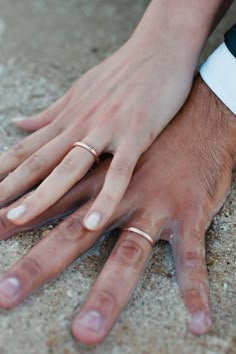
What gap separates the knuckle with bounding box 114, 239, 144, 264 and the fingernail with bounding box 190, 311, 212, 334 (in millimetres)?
151

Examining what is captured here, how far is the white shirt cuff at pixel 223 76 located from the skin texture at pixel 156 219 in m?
0.02

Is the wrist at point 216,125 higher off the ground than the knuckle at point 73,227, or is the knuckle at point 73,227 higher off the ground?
the wrist at point 216,125

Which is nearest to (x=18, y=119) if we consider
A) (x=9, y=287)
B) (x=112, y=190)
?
(x=112, y=190)

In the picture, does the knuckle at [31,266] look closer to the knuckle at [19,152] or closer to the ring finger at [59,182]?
the ring finger at [59,182]

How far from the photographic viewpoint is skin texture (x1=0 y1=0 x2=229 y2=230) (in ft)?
3.84

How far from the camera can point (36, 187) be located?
4.23 feet

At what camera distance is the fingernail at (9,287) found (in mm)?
1034

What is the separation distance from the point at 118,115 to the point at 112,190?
20cm

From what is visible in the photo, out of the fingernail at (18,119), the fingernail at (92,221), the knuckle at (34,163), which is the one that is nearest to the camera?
the fingernail at (92,221)

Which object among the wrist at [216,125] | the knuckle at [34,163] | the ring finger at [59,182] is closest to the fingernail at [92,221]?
the ring finger at [59,182]

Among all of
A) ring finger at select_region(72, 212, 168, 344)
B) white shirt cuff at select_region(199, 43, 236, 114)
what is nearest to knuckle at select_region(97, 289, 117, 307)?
ring finger at select_region(72, 212, 168, 344)

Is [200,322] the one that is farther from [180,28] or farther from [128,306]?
[180,28]

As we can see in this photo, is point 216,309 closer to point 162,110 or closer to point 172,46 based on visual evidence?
point 162,110

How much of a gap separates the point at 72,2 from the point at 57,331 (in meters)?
1.50
